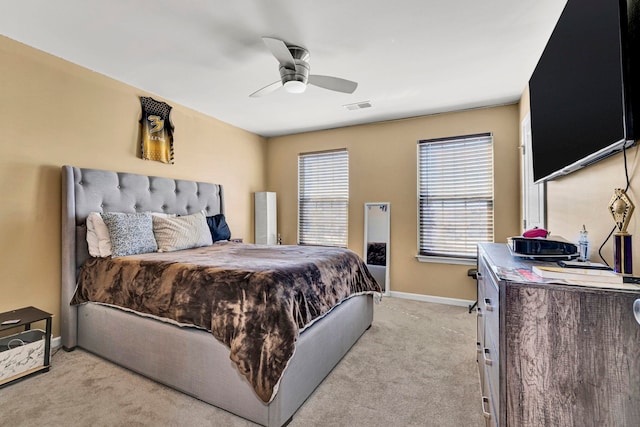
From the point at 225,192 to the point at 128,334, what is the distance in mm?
2538

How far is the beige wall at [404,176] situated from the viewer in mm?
3609

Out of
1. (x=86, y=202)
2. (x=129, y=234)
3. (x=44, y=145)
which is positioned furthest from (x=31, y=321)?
(x=44, y=145)

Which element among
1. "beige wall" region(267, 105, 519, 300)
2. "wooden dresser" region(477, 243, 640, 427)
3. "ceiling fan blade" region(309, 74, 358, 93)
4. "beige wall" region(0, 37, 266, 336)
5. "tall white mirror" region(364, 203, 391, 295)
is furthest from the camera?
"tall white mirror" region(364, 203, 391, 295)

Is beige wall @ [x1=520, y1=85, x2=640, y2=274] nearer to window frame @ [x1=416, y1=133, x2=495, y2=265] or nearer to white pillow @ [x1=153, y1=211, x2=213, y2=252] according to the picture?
window frame @ [x1=416, y1=133, x2=495, y2=265]

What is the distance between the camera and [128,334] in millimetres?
2209

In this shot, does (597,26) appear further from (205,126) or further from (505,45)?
(205,126)

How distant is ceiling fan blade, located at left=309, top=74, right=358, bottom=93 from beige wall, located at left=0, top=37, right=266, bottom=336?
2.11 m

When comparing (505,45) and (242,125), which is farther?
(242,125)

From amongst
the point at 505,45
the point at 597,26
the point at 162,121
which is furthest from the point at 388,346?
the point at 162,121

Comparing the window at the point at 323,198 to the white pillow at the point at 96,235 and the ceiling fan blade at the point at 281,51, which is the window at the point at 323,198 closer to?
the ceiling fan blade at the point at 281,51

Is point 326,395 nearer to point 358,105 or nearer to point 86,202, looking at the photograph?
point 86,202

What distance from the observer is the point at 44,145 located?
2508 millimetres

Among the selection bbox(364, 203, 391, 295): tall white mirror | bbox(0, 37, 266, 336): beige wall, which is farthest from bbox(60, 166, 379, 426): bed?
bbox(364, 203, 391, 295): tall white mirror

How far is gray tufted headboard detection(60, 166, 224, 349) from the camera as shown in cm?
254
